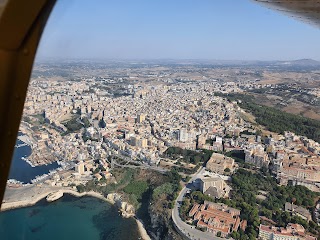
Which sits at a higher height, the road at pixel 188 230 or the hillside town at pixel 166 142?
the hillside town at pixel 166 142

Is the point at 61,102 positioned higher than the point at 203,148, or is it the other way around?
the point at 61,102

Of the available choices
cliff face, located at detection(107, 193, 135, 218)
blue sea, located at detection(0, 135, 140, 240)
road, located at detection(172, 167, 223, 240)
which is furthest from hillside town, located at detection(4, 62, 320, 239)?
cliff face, located at detection(107, 193, 135, 218)

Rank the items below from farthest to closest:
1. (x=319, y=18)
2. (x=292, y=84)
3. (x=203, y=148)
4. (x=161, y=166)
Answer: (x=292, y=84) → (x=203, y=148) → (x=161, y=166) → (x=319, y=18)

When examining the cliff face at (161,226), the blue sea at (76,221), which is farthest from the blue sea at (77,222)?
the cliff face at (161,226)

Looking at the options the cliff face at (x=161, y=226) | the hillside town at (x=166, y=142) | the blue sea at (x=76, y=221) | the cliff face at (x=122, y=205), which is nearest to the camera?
the blue sea at (x=76, y=221)

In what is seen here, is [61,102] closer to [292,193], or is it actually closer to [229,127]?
[229,127]

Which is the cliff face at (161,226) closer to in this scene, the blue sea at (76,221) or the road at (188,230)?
the road at (188,230)

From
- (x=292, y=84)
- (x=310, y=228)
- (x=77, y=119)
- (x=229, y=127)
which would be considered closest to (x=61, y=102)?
(x=77, y=119)

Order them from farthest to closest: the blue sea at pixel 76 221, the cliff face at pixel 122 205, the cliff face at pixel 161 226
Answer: the cliff face at pixel 122 205, the cliff face at pixel 161 226, the blue sea at pixel 76 221
